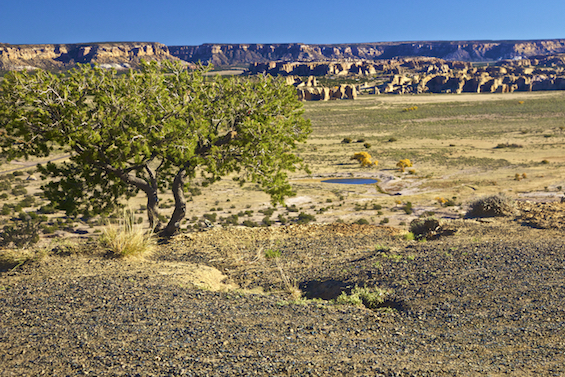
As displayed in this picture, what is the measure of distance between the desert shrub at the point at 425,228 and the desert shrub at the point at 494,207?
3875 millimetres

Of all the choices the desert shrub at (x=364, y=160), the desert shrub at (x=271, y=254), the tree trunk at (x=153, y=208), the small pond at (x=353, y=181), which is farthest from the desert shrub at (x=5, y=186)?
the desert shrub at (x=364, y=160)

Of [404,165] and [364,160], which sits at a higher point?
[364,160]

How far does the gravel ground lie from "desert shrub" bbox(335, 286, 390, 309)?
238 mm

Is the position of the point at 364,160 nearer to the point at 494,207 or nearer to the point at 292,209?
the point at 292,209

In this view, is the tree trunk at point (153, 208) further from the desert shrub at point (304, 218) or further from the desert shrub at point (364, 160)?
the desert shrub at point (364, 160)

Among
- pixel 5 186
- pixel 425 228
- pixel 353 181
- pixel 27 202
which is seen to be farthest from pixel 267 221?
pixel 5 186

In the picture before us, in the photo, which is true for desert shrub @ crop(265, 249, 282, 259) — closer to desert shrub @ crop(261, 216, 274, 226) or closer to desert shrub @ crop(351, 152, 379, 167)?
desert shrub @ crop(261, 216, 274, 226)

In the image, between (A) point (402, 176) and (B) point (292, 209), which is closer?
(B) point (292, 209)

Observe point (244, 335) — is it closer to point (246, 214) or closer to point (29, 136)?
point (29, 136)

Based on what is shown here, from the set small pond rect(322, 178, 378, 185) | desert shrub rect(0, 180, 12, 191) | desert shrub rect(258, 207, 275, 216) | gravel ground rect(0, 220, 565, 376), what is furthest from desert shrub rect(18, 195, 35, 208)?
small pond rect(322, 178, 378, 185)

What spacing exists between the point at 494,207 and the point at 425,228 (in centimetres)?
437

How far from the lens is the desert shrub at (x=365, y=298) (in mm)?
8195

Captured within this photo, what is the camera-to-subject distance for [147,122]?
40.1ft

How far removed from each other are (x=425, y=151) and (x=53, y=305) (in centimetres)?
4483
